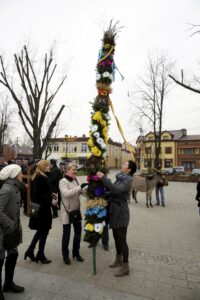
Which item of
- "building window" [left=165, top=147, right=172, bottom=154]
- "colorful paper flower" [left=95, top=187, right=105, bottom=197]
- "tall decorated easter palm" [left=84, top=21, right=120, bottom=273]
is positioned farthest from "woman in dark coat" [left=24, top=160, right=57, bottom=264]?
"building window" [left=165, top=147, right=172, bottom=154]

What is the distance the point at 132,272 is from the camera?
4.25 meters

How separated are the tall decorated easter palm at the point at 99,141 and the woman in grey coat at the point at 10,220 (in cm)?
122

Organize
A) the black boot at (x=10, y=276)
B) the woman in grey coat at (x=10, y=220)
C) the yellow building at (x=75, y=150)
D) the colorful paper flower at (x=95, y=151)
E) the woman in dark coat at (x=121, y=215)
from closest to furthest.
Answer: the woman in grey coat at (x=10, y=220), the black boot at (x=10, y=276), the woman in dark coat at (x=121, y=215), the colorful paper flower at (x=95, y=151), the yellow building at (x=75, y=150)

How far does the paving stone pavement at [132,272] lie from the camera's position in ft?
11.7

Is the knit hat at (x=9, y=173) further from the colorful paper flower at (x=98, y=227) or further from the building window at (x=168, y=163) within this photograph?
the building window at (x=168, y=163)

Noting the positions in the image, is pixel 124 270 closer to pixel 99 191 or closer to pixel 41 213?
pixel 99 191

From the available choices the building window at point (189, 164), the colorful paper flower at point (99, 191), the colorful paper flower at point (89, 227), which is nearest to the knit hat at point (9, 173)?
the colorful paper flower at point (99, 191)

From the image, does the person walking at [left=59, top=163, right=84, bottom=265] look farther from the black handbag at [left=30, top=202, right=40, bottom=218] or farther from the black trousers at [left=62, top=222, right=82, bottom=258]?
the black handbag at [left=30, top=202, right=40, bottom=218]

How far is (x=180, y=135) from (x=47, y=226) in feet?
183

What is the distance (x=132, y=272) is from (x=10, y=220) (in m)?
2.39

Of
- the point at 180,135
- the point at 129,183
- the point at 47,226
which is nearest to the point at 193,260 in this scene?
the point at 129,183

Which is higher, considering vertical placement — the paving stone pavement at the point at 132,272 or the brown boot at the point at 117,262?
the brown boot at the point at 117,262

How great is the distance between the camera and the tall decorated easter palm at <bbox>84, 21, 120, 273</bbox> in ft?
13.6

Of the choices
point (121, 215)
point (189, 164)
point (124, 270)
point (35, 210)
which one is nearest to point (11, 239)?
point (35, 210)
